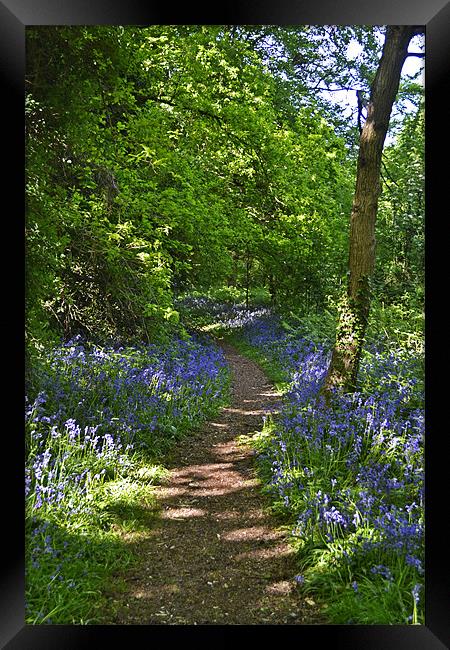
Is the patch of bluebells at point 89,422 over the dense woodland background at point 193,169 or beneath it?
beneath

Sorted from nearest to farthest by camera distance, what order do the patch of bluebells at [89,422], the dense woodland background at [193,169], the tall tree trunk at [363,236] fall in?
the patch of bluebells at [89,422] < the dense woodland background at [193,169] < the tall tree trunk at [363,236]

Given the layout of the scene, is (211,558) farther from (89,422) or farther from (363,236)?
(363,236)

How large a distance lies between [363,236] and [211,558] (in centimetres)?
330

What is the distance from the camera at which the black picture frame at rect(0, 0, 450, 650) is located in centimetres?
303

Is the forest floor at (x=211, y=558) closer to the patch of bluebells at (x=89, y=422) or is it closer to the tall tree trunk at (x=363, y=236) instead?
the patch of bluebells at (x=89, y=422)

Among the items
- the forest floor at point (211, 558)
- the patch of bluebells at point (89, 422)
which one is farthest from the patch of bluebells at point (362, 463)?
the patch of bluebells at point (89, 422)

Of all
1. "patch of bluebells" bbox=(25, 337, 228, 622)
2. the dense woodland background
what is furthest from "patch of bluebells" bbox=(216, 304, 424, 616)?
"patch of bluebells" bbox=(25, 337, 228, 622)

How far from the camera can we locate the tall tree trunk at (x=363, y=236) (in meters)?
5.06

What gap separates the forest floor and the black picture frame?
0.11 meters

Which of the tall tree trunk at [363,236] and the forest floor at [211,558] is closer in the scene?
the forest floor at [211,558]
